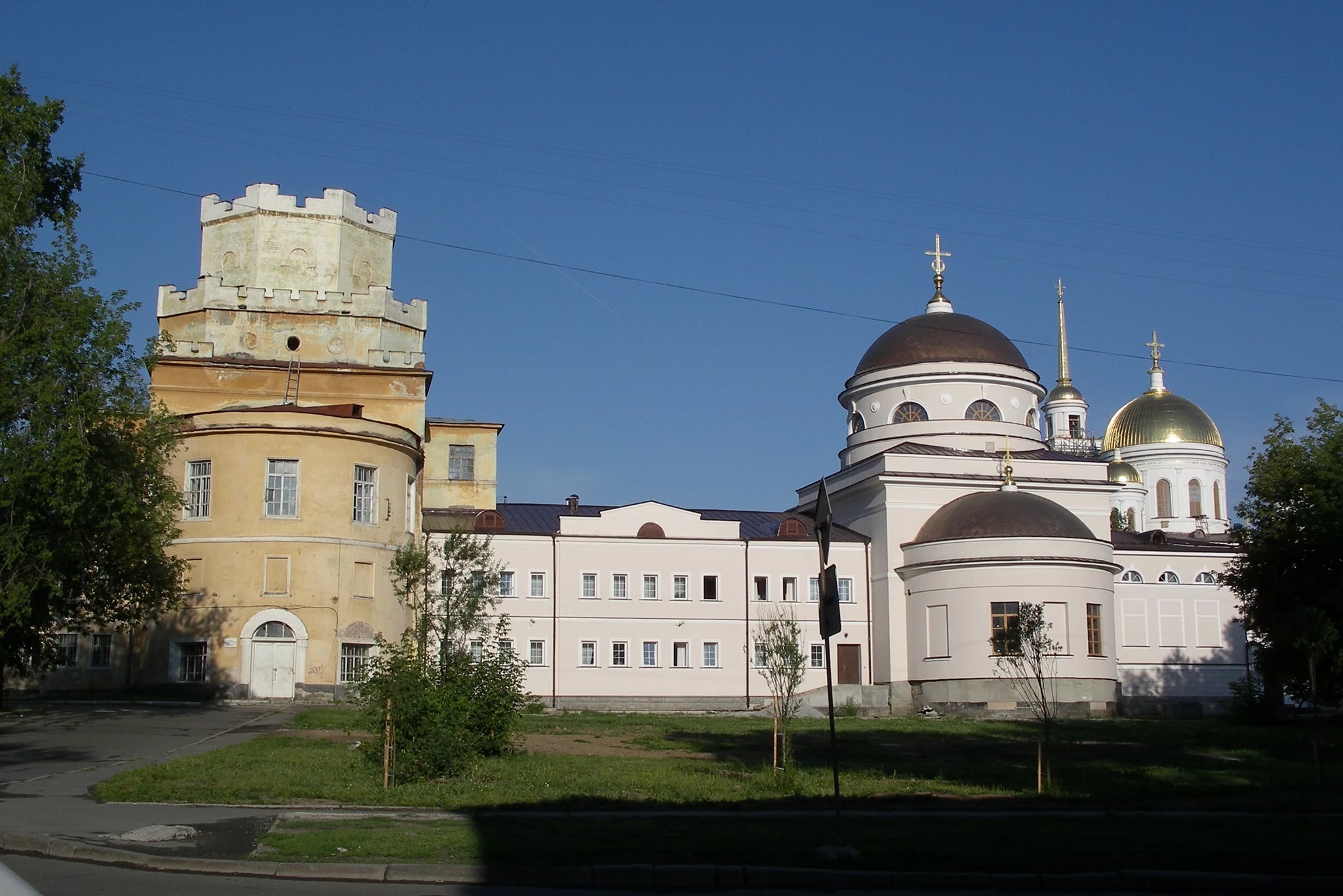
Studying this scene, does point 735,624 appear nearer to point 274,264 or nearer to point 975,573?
point 975,573

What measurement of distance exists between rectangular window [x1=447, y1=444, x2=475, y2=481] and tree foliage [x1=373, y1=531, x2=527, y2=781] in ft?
78.3

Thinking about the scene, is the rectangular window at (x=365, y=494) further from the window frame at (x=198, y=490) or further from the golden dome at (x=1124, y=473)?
the golden dome at (x=1124, y=473)

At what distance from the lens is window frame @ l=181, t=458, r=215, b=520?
1636 inches

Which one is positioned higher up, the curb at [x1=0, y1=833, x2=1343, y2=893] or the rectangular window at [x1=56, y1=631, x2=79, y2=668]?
the rectangular window at [x1=56, y1=631, x2=79, y2=668]

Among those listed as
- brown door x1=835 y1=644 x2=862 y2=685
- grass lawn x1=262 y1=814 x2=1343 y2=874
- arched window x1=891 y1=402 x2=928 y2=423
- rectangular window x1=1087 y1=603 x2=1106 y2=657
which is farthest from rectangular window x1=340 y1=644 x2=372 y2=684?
arched window x1=891 y1=402 x2=928 y2=423

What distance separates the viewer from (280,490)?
4172cm

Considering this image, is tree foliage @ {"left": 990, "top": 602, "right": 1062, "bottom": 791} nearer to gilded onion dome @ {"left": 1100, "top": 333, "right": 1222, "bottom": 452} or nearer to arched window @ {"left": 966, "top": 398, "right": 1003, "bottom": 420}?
arched window @ {"left": 966, "top": 398, "right": 1003, "bottom": 420}

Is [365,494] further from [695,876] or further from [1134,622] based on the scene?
[1134,622]

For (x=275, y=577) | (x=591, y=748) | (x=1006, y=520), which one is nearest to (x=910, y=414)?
(x=1006, y=520)

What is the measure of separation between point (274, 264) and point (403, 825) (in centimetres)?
3973

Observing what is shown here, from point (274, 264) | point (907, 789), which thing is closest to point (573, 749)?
point (907, 789)

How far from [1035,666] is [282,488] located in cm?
2389

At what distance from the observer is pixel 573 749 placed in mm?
26922

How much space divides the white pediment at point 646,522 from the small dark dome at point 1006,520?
7.83 m
